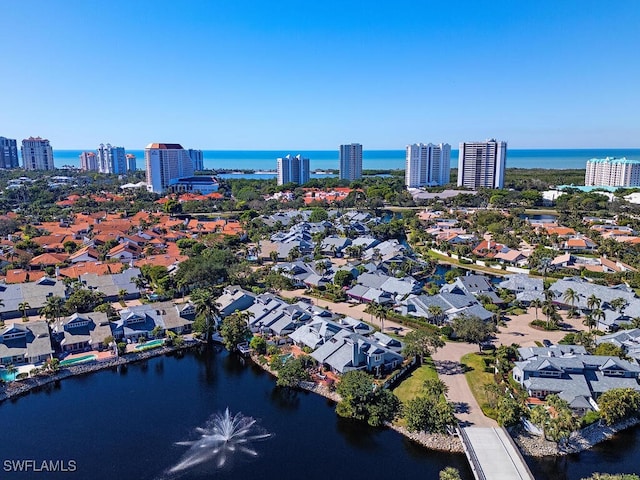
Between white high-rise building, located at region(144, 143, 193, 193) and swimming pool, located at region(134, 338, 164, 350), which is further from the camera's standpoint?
white high-rise building, located at region(144, 143, 193, 193)

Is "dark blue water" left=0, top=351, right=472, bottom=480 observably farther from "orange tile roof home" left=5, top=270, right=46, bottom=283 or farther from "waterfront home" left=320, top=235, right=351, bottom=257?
"waterfront home" left=320, top=235, right=351, bottom=257

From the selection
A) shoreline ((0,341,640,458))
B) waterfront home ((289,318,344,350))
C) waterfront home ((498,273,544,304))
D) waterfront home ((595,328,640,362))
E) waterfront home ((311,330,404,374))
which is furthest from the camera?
waterfront home ((498,273,544,304))

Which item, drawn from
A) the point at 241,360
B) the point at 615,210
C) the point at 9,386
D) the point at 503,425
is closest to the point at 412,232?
the point at 615,210

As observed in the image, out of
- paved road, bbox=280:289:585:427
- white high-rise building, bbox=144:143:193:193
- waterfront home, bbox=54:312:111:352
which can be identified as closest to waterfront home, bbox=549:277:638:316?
paved road, bbox=280:289:585:427

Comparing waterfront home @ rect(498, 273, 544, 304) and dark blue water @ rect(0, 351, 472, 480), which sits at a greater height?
waterfront home @ rect(498, 273, 544, 304)

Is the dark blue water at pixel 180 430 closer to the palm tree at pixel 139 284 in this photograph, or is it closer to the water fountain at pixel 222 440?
the water fountain at pixel 222 440

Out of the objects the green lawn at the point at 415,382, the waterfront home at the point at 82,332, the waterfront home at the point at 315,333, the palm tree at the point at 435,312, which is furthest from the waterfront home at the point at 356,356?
the waterfront home at the point at 82,332

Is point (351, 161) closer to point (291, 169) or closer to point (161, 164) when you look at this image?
point (291, 169)
